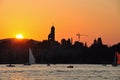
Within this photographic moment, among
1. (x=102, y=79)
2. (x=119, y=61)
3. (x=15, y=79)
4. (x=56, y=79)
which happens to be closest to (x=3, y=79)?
(x=15, y=79)

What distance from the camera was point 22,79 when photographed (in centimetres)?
10562

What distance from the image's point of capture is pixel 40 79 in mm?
107125

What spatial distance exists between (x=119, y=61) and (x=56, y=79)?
61415mm

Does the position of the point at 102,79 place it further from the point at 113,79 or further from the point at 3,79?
the point at 3,79

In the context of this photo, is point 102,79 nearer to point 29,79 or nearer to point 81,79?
point 81,79

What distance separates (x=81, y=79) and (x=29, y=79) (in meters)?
8.71

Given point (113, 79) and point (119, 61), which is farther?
point (119, 61)

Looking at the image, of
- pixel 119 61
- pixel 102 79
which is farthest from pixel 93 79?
pixel 119 61

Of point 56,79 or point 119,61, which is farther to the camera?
point 119,61

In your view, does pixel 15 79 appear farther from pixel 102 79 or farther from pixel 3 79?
pixel 102 79

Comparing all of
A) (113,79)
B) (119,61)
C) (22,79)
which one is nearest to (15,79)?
(22,79)

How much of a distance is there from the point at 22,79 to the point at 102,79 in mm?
13243

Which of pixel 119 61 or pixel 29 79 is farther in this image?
pixel 119 61

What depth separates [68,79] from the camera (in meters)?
107
